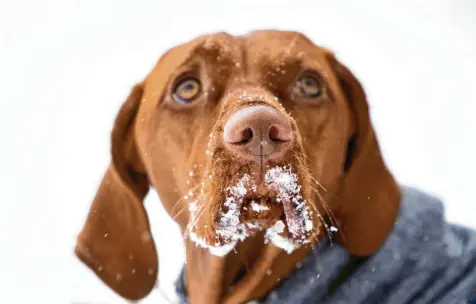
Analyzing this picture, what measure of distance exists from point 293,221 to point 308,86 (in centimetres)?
64

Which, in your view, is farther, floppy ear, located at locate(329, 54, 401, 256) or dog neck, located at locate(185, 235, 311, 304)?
floppy ear, located at locate(329, 54, 401, 256)

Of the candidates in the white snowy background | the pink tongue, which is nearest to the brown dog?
the pink tongue

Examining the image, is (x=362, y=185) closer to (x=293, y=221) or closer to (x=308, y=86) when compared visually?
(x=308, y=86)

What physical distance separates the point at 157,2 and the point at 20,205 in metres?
3.50

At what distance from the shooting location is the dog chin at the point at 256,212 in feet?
5.42

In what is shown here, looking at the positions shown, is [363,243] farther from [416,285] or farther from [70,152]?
[70,152]

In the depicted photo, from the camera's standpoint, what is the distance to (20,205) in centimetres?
504

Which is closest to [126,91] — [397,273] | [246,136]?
[397,273]

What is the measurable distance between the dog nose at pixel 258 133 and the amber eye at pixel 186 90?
1.87 feet

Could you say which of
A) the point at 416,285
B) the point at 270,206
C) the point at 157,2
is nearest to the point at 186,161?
the point at 270,206

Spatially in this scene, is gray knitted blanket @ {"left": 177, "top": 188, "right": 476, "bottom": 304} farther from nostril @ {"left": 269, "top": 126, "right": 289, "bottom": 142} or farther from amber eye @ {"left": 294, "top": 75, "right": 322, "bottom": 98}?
nostril @ {"left": 269, "top": 126, "right": 289, "bottom": 142}

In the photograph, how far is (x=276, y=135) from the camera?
158 centimetres

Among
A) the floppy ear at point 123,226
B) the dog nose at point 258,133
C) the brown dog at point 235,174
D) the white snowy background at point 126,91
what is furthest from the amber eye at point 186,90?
the white snowy background at point 126,91

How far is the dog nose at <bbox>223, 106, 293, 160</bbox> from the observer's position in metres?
1.54
